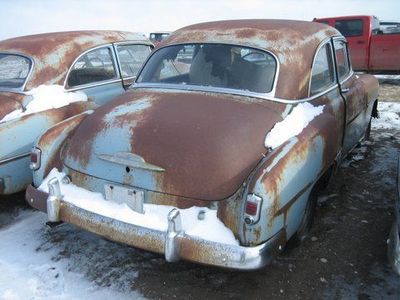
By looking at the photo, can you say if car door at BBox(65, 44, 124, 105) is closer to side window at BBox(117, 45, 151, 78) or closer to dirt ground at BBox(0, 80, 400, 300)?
side window at BBox(117, 45, 151, 78)

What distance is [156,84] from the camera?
13.0ft

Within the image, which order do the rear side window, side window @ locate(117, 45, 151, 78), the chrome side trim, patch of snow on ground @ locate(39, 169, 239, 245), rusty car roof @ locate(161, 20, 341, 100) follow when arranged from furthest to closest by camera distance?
the rear side window < side window @ locate(117, 45, 151, 78) < the chrome side trim < rusty car roof @ locate(161, 20, 341, 100) < patch of snow on ground @ locate(39, 169, 239, 245)

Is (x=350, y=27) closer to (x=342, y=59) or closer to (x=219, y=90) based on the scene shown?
(x=342, y=59)

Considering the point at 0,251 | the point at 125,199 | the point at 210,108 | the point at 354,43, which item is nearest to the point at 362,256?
the point at 210,108

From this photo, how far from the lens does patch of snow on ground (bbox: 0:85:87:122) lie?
4.32 m

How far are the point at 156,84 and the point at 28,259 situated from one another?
5.98ft

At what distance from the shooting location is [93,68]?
525 cm

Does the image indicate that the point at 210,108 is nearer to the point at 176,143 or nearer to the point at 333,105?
the point at 176,143

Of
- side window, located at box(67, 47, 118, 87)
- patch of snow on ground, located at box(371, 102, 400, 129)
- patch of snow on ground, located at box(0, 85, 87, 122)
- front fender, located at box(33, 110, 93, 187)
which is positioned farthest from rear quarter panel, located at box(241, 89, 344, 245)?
patch of snow on ground, located at box(371, 102, 400, 129)

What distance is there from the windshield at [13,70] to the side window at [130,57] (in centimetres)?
125

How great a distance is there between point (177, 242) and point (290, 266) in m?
1.09

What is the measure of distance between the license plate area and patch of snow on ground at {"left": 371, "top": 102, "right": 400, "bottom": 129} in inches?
207

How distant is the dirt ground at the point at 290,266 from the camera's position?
307cm

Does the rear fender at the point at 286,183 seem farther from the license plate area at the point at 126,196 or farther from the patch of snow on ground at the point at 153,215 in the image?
the license plate area at the point at 126,196
